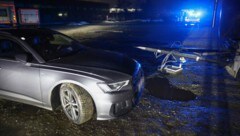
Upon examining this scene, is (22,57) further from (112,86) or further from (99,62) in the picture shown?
(112,86)

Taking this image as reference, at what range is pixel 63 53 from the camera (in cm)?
413

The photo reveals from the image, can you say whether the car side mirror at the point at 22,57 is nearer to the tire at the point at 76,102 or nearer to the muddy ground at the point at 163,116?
the tire at the point at 76,102

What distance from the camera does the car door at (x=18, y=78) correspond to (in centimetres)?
359

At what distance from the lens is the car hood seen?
3.56 metres

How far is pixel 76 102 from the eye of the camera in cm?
343

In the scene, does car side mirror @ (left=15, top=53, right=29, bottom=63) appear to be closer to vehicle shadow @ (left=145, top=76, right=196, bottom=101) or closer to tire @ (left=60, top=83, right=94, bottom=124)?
tire @ (left=60, top=83, right=94, bottom=124)

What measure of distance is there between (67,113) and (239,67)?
4358 mm

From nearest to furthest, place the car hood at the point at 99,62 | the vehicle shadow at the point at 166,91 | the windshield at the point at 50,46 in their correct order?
the car hood at the point at 99,62 < the windshield at the point at 50,46 < the vehicle shadow at the point at 166,91

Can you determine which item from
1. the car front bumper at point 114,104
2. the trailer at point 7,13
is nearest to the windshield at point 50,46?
the car front bumper at point 114,104

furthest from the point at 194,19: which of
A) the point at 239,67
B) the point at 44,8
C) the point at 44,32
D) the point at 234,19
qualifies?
the point at 44,8

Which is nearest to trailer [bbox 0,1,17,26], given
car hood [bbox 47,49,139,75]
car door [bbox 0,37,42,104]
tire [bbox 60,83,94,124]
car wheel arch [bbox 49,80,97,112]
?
car door [bbox 0,37,42,104]

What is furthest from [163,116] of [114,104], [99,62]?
[99,62]

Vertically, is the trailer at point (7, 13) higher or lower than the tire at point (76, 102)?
higher

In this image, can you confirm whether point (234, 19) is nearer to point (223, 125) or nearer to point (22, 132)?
point (223, 125)
